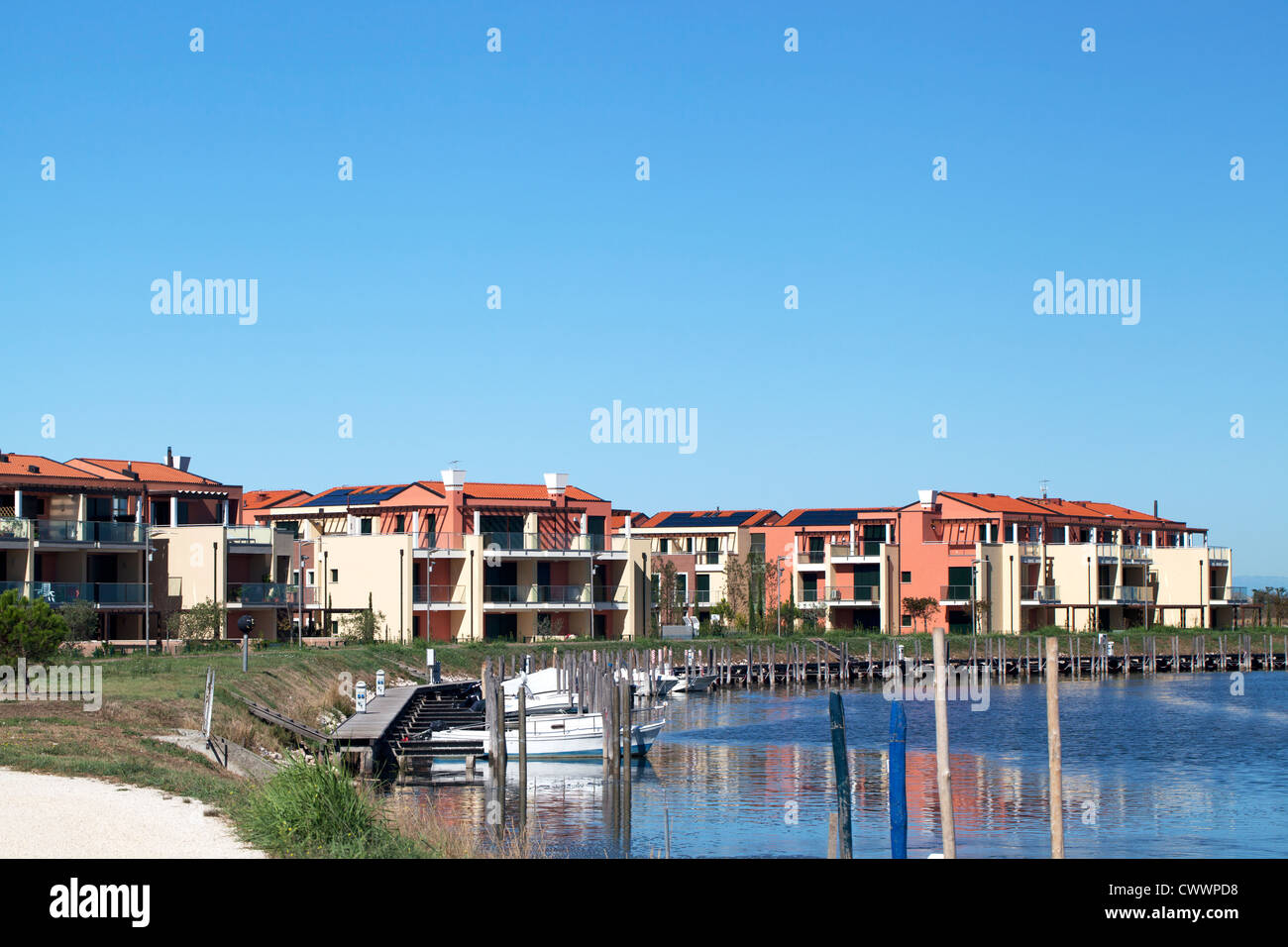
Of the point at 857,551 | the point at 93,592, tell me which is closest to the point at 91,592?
the point at 93,592

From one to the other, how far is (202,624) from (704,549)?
50.8 meters

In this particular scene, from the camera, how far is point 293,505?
89938 mm

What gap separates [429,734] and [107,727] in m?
15.1

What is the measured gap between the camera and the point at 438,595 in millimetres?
75625

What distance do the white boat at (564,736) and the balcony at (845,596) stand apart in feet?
170

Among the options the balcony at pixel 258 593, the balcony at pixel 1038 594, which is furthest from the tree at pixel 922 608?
the balcony at pixel 258 593

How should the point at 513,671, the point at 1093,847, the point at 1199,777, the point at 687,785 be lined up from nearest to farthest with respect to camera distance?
the point at 1093,847
the point at 687,785
the point at 1199,777
the point at 513,671

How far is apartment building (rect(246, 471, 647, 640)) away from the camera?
74.3 metres

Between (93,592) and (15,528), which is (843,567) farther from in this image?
(15,528)

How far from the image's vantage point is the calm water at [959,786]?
30047 mm

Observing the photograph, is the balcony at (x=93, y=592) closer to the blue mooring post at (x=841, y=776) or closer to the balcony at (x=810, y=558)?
the blue mooring post at (x=841, y=776)

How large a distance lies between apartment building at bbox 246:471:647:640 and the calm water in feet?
50.5
